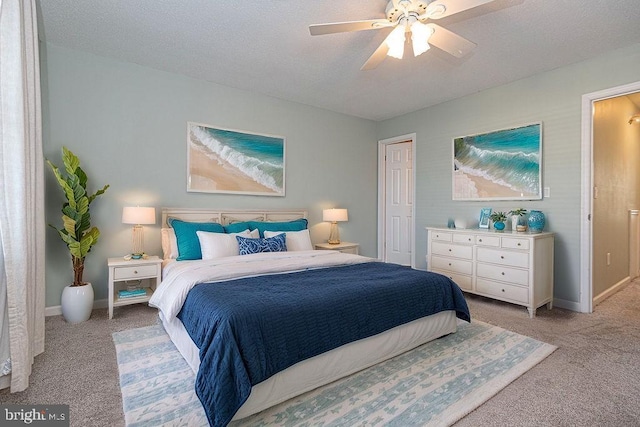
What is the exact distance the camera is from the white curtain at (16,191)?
183 centimetres

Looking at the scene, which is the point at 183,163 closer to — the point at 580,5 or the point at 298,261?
the point at 298,261

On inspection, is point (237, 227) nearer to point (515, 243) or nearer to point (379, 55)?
point (379, 55)

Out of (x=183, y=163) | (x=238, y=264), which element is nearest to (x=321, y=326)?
(x=238, y=264)

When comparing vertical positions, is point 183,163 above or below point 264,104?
below

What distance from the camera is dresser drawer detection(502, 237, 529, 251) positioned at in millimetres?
3232

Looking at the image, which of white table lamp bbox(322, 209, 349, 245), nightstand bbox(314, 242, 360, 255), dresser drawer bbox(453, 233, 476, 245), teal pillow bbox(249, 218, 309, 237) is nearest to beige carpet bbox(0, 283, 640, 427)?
dresser drawer bbox(453, 233, 476, 245)

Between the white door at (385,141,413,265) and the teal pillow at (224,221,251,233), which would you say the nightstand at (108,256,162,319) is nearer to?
the teal pillow at (224,221,251,233)

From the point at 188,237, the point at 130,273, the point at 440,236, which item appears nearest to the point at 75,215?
the point at 130,273

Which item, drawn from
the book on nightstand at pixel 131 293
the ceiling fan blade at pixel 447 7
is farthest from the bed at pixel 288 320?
the ceiling fan blade at pixel 447 7

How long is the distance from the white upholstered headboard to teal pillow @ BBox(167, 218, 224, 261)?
0.19 m

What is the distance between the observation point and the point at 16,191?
1904 mm

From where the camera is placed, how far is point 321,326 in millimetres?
1845

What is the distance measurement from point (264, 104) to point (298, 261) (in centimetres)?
251

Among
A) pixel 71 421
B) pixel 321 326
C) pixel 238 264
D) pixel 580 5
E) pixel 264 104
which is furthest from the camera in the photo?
pixel 264 104
